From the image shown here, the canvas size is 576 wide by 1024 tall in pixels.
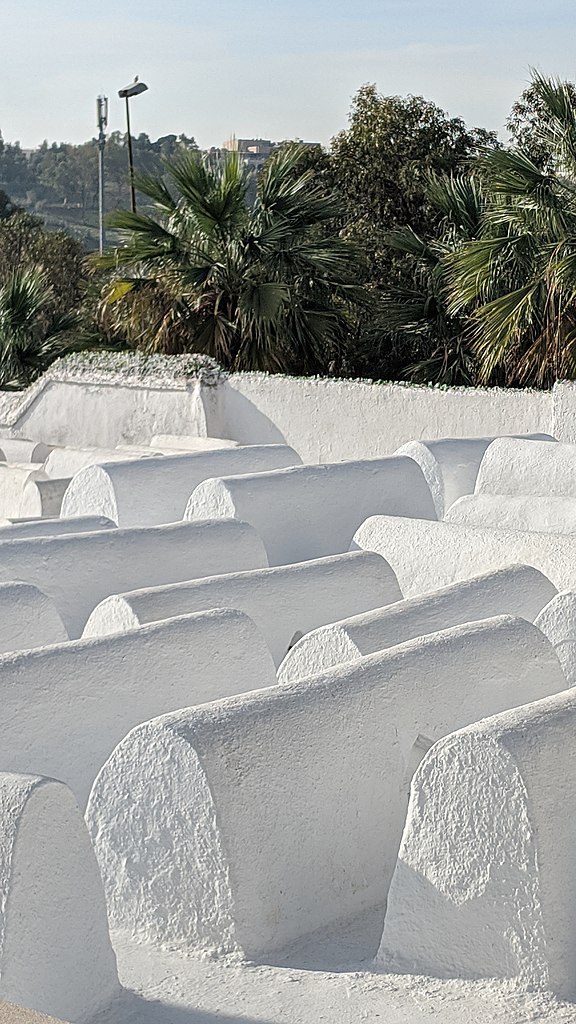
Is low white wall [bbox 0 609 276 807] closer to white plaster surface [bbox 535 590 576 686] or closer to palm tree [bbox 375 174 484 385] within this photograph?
white plaster surface [bbox 535 590 576 686]

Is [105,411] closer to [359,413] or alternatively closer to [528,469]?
[359,413]

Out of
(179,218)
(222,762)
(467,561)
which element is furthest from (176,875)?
(179,218)

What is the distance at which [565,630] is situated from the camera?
413cm

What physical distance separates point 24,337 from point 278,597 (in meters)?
11.0

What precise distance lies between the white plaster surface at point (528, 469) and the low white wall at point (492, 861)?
3993 millimetres

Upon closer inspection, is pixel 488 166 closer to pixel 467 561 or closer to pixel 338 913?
pixel 467 561

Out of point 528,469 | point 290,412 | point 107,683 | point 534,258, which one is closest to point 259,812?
point 107,683

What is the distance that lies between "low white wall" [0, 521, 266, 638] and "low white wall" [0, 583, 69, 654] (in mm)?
502

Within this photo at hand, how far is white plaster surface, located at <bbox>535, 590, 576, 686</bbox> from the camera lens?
4.12 meters

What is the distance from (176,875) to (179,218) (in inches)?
441

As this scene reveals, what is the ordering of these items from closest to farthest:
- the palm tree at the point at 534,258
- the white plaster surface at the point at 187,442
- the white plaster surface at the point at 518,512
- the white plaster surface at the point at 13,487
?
the white plaster surface at the point at 518,512
the white plaster surface at the point at 13,487
the white plaster surface at the point at 187,442
the palm tree at the point at 534,258

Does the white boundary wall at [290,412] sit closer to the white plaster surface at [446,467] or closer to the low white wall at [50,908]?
the white plaster surface at [446,467]

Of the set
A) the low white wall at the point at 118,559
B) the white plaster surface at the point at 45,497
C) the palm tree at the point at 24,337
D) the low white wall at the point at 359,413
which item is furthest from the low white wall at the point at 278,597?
the palm tree at the point at 24,337

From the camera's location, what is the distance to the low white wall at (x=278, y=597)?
14.5 feet
